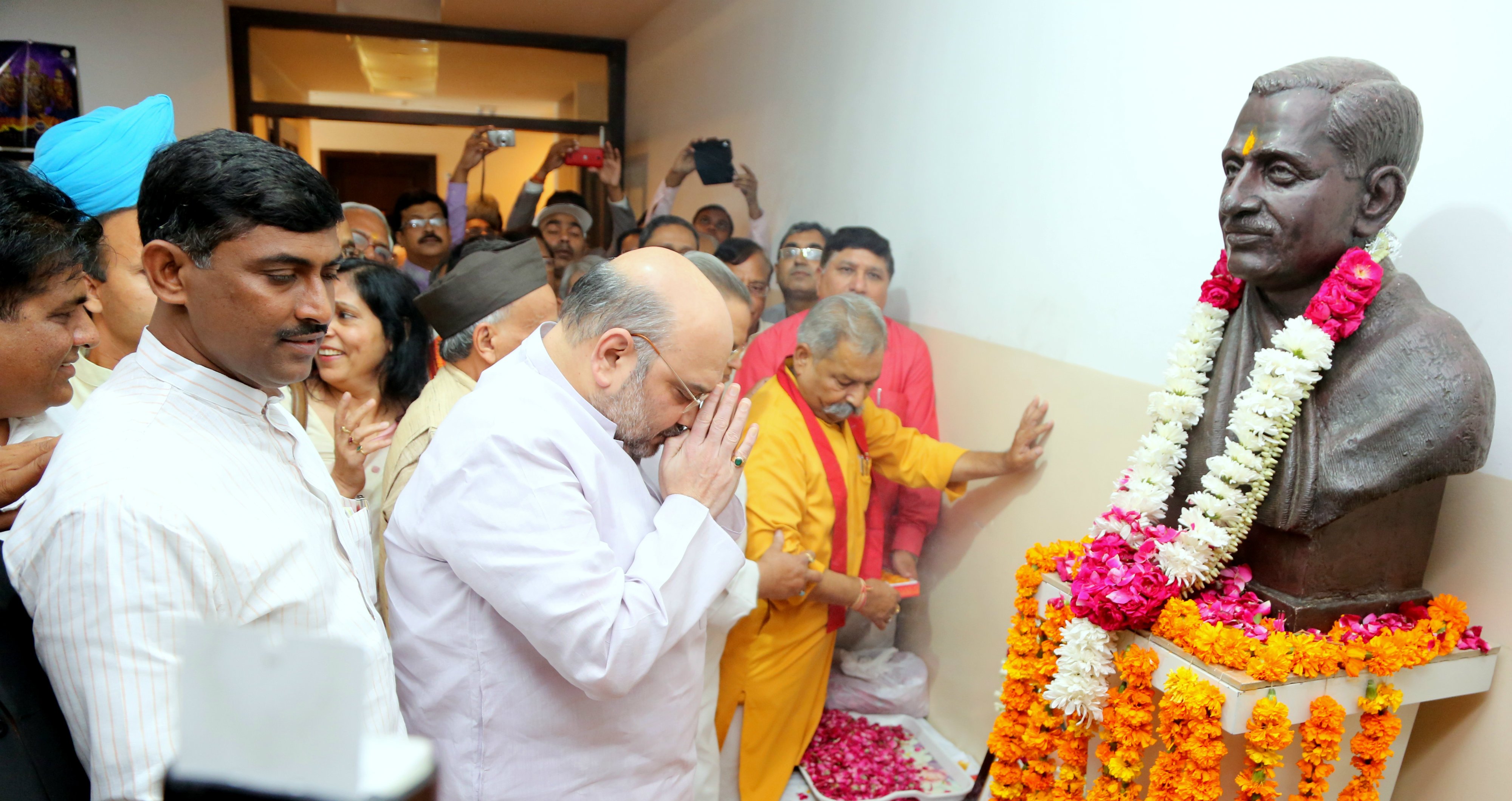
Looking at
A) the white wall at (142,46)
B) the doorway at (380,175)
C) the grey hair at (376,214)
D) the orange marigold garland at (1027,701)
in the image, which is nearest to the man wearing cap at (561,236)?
the grey hair at (376,214)

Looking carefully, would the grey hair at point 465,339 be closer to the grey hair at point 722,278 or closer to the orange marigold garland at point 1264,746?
the grey hair at point 722,278

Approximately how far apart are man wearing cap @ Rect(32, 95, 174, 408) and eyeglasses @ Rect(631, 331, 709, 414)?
1155 mm

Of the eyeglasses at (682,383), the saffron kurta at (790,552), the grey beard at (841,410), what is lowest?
the saffron kurta at (790,552)

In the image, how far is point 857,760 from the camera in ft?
9.99

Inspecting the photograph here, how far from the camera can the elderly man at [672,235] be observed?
4379 millimetres

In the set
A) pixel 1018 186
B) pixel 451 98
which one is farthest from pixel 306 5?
pixel 1018 186

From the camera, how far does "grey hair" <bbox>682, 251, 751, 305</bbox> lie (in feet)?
8.42

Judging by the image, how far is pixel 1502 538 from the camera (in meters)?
1.67

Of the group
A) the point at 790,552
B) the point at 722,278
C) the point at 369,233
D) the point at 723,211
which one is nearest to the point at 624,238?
the point at 723,211

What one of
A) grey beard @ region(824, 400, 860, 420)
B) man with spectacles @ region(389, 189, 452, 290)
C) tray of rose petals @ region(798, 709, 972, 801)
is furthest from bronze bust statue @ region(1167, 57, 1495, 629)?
man with spectacles @ region(389, 189, 452, 290)

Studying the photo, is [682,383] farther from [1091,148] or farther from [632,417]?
[1091,148]

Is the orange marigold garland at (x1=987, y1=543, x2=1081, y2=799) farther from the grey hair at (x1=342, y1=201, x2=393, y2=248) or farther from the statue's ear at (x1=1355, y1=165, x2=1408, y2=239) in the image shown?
the grey hair at (x1=342, y1=201, x2=393, y2=248)

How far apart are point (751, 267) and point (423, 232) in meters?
2.21

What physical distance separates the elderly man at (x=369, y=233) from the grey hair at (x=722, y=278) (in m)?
2.06
